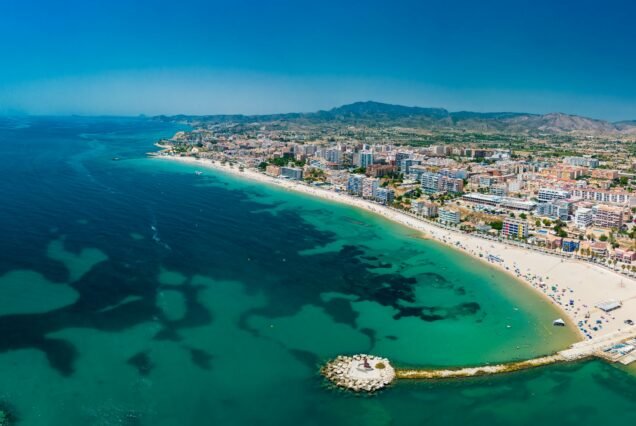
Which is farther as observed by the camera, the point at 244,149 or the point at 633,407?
the point at 244,149

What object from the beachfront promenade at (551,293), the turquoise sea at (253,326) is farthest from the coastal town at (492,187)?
the turquoise sea at (253,326)

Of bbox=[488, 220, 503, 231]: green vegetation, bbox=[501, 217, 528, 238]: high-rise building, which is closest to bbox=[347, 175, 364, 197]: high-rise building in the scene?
bbox=[488, 220, 503, 231]: green vegetation

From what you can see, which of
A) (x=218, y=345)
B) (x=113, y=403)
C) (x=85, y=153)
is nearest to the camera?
(x=113, y=403)

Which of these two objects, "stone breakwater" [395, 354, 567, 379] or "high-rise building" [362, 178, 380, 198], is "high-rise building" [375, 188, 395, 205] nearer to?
"high-rise building" [362, 178, 380, 198]

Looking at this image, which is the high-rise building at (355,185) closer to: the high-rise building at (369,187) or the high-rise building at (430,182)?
the high-rise building at (369,187)

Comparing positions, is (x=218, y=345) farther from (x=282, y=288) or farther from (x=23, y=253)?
(x=23, y=253)

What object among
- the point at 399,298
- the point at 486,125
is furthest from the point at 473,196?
the point at 486,125
